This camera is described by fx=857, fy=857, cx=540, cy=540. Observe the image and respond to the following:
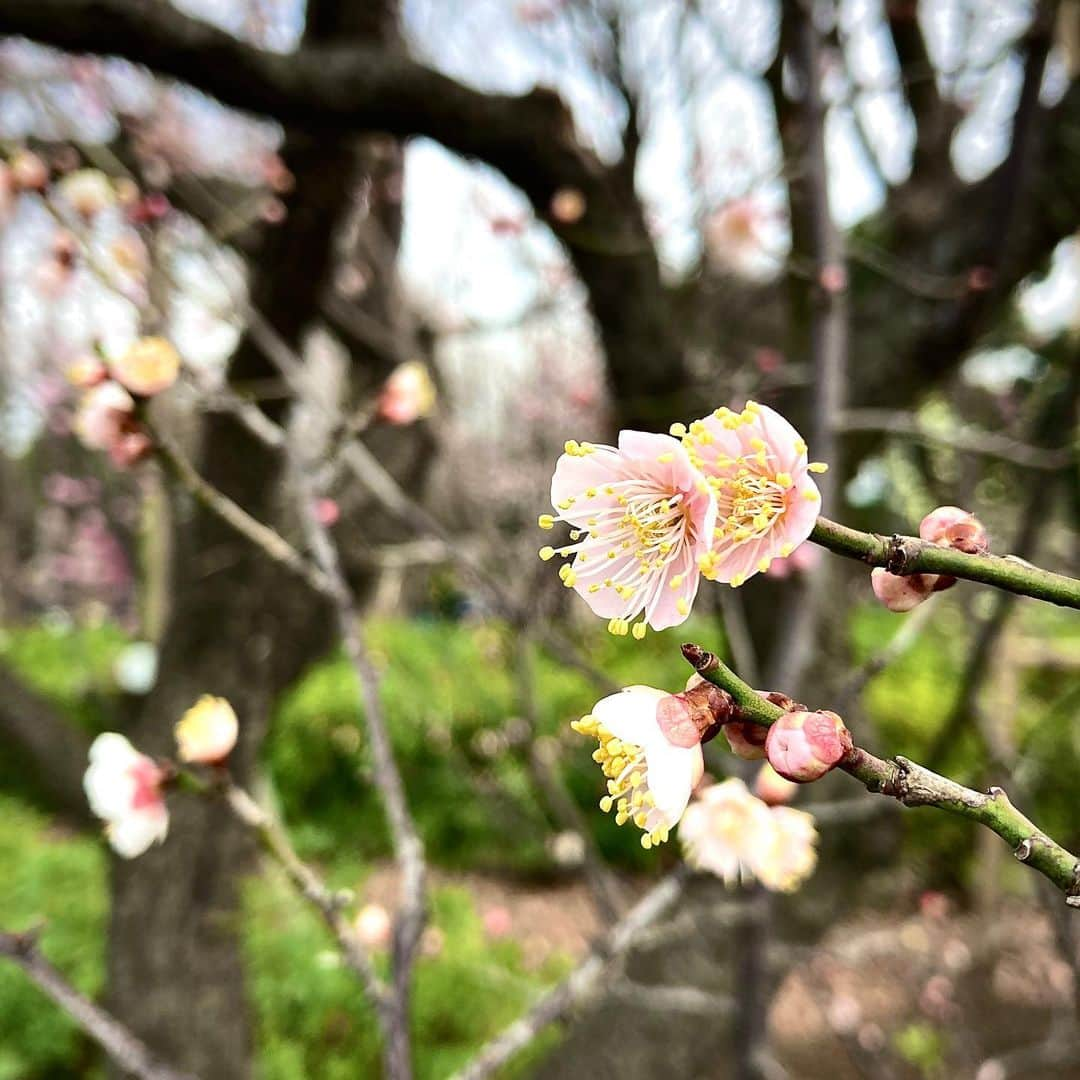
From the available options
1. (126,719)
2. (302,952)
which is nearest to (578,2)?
(126,719)

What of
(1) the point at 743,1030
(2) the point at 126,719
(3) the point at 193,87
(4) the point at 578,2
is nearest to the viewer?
(1) the point at 743,1030

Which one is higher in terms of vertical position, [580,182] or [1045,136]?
[1045,136]

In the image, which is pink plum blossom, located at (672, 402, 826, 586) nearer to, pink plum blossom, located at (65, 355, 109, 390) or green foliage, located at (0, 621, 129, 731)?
pink plum blossom, located at (65, 355, 109, 390)

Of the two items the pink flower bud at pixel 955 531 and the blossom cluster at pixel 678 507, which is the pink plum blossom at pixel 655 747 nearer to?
the blossom cluster at pixel 678 507

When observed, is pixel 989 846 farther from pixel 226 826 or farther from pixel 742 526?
pixel 742 526

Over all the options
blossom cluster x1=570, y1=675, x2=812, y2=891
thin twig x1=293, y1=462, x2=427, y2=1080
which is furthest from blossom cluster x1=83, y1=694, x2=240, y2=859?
blossom cluster x1=570, y1=675, x2=812, y2=891

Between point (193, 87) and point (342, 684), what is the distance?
13.7 ft

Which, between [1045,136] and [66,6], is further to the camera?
[1045,136]

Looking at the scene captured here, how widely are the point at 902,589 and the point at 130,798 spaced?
2.71 ft

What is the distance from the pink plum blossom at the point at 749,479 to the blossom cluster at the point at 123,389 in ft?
2.10

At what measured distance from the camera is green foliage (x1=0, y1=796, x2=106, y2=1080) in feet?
8.59

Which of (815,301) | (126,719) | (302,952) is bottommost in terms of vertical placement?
(302,952)

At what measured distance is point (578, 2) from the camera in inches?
113

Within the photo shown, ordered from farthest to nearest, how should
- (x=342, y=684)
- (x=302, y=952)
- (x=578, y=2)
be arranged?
(x=342, y=684) → (x=302, y=952) → (x=578, y=2)
